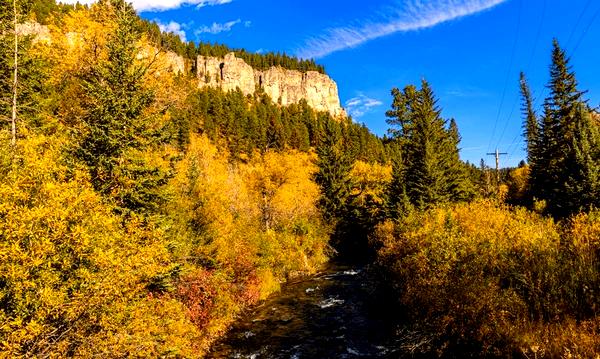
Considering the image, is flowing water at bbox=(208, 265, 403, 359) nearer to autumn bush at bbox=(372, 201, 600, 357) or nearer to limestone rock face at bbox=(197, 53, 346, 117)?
autumn bush at bbox=(372, 201, 600, 357)

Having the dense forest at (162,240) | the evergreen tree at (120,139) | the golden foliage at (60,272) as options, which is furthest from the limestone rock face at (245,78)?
the golden foliage at (60,272)

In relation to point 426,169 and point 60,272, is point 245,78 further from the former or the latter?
point 60,272

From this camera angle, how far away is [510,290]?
12.1 m

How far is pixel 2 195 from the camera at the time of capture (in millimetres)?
9148

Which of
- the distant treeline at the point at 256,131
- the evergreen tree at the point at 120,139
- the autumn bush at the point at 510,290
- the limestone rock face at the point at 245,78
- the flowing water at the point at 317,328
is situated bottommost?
the flowing water at the point at 317,328

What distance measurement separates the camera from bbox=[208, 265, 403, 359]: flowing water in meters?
17.7

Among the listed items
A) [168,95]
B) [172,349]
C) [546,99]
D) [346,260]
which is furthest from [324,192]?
[172,349]

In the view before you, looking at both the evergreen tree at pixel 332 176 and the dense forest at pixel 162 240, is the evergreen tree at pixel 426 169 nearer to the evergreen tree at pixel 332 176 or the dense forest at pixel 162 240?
the dense forest at pixel 162 240

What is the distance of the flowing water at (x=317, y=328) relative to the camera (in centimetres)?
1769

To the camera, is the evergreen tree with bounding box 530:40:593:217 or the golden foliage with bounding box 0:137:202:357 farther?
the evergreen tree with bounding box 530:40:593:217

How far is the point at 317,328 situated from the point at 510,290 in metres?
11.6

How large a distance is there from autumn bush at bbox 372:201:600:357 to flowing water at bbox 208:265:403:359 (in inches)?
96.7

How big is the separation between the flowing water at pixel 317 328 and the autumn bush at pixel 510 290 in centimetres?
246

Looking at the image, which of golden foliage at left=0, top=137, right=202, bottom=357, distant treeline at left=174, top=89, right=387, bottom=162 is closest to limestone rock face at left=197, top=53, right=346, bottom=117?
distant treeline at left=174, top=89, right=387, bottom=162
